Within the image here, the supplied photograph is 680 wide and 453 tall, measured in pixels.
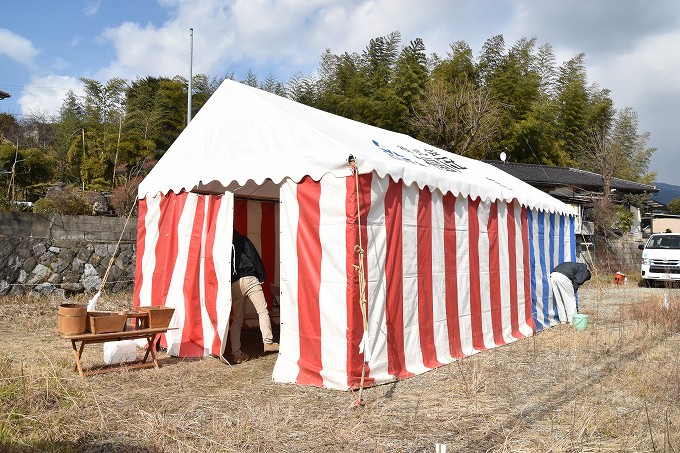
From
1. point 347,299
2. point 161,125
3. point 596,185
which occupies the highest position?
point 161,125

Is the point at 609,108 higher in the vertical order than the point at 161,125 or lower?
higher

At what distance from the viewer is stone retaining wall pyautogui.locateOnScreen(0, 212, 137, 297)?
8.49 metres

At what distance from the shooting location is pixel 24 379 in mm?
3873

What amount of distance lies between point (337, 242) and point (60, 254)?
6.43 metres

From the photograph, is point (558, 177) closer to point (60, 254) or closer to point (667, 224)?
point (667, 224)

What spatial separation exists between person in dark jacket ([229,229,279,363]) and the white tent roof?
65 centimetres

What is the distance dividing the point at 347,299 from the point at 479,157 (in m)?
19.9

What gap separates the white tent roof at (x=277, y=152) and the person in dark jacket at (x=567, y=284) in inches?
75.8

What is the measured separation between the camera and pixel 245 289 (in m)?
5.24

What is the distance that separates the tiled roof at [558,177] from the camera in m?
20.2

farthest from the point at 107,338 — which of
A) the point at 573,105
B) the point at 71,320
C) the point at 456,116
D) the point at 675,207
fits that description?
the point at 675,207

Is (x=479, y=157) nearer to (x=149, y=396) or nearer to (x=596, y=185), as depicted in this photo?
(x=596, y=185)

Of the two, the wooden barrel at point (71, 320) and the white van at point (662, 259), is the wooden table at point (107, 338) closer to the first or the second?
the wooden barrel at point (71, 320)

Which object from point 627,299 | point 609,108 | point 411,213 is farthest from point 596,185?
point 411,213
